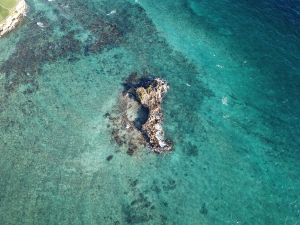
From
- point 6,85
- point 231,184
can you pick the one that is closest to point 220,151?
point 231,184

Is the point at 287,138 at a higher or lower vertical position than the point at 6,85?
lower

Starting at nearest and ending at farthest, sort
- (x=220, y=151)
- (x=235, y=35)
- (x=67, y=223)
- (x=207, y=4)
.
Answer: (x=67, y=223) → (x=220, y=151) → (x=235, y=35) → (x=207, y=4)

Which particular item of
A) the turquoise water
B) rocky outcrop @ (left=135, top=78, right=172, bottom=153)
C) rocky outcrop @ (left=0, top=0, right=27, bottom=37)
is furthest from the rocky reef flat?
rocky outcrop @ (left=0, top=0, right=27, bottom=37)

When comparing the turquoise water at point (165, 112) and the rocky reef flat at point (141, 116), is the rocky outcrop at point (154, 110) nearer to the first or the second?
the rocky reef flat at point (141, 116)

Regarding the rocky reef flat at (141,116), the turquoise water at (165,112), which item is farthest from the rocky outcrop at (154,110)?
the turquoise water at (165,112)

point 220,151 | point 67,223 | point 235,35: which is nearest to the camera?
point 67,223

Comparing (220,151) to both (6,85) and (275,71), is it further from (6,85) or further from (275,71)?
(6,85)

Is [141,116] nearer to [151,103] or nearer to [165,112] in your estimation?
[151,103]
